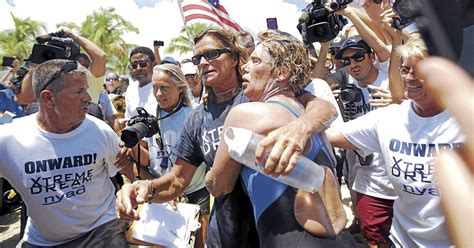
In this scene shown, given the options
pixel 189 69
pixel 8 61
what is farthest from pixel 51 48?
pixel 8 61

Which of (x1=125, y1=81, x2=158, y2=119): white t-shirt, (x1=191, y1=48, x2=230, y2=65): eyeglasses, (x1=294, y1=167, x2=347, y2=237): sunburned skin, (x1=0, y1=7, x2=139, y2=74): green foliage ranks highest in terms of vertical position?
(x1=191, y1=48, x2=230, y2=65): eyeglasses

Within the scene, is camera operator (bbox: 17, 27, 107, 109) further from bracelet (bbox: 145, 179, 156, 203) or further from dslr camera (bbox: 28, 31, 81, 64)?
bracelet (bbox: 145, 179, 156, 203)

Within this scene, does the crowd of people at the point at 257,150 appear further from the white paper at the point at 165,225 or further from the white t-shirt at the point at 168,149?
the white paper at the point at 165,225

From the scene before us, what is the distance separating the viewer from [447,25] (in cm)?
50

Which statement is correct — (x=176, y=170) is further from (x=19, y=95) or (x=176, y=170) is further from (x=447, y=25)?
(x=19, y=95)

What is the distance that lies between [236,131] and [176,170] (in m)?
1.16

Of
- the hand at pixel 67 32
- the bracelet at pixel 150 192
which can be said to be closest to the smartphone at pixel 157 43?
the hand at pixel 67 32

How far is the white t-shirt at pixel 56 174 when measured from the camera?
2.43 m

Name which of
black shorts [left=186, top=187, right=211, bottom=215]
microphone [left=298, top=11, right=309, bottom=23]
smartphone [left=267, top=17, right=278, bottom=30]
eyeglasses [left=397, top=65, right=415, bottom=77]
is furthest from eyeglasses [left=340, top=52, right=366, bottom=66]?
black shorts [left=186, top=187, right=211, bottom=215]

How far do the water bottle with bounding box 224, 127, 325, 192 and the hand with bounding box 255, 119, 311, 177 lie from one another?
4cm

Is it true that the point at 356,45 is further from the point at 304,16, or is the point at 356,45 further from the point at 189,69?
the point at 189,69

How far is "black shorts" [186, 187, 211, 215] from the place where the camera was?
3502 mm

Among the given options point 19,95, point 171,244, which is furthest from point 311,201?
point 19,95

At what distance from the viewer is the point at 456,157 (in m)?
0.47
